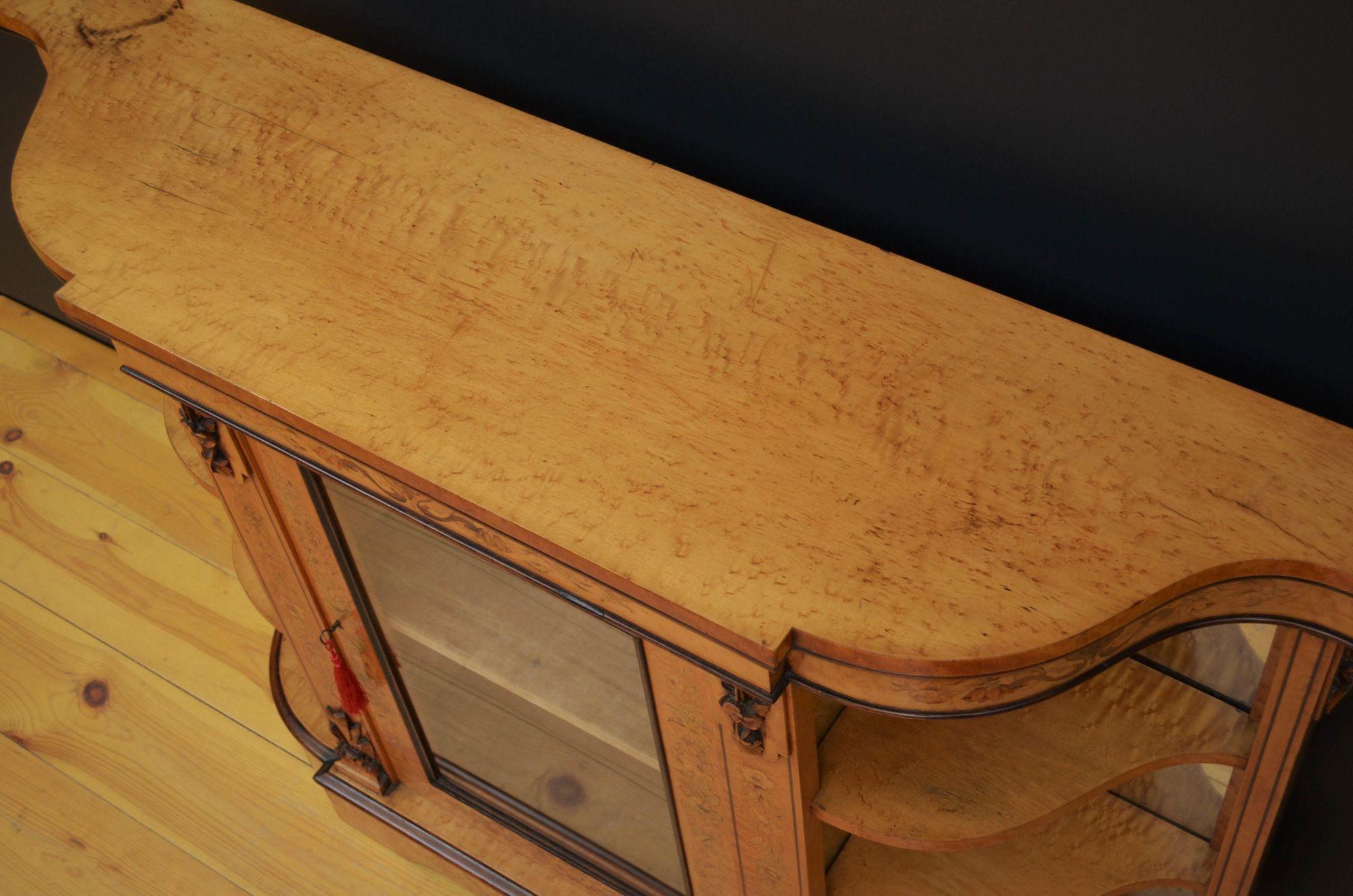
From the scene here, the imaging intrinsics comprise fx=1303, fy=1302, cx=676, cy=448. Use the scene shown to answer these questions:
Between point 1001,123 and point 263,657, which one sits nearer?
point 1001,123

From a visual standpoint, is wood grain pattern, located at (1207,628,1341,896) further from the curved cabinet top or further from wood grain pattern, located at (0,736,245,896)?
wood grain pattern, located at (0,736,245,896)

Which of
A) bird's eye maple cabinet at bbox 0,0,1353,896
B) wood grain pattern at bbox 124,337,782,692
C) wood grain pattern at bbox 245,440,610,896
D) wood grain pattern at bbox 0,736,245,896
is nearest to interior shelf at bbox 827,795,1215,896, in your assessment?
bird's eye maple cabinet at bbox 0,0,1353,896

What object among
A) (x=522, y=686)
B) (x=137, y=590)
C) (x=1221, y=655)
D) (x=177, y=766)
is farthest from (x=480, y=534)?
(x=137, y=590)

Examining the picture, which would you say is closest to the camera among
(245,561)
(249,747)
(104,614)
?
(245,561)

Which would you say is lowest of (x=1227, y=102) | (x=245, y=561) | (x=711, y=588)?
(x=711, y=588)

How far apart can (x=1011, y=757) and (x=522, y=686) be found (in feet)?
1.32

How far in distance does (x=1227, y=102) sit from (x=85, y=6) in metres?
0.95

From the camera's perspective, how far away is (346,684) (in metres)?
1.26

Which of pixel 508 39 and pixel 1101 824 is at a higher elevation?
pixel 508 39

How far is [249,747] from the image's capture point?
163 cm

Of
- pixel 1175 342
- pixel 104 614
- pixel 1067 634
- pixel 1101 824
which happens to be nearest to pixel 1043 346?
pixel 1175 342

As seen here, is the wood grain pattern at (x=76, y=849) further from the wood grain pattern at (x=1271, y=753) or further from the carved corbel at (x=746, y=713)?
the wood grain pattern at (x=1271, y=753)

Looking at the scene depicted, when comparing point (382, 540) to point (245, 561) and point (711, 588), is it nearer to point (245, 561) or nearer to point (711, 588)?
point (711, 588)

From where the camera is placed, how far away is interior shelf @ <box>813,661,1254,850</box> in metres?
0.95
